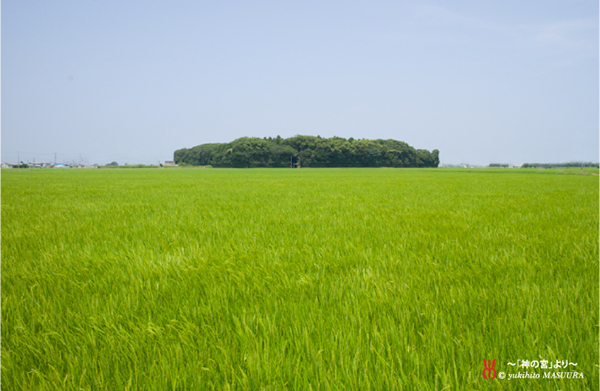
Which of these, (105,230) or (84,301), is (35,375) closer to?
(84,301)

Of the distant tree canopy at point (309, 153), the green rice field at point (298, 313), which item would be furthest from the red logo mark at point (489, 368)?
the distant tree canopy at point (309, 153)

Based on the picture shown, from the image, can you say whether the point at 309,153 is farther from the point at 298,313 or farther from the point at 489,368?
the point at 489,368

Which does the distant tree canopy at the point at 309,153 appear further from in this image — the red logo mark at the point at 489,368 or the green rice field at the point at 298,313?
the red logo mark at the point at 489,368

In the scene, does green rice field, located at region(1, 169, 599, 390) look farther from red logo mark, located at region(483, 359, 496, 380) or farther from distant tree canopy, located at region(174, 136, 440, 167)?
distant tree canopy, located at region(174, 136, 440, 167)

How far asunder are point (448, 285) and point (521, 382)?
3.50 feet

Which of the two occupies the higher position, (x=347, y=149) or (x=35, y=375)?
(x=347, y=149)

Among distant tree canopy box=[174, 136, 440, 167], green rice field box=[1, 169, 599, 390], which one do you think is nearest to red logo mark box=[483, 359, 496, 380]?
green rice field box=[1, 169, 599, 390]

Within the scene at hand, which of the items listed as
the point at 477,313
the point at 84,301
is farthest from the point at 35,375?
the point at 477,313

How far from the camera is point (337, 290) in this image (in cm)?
219

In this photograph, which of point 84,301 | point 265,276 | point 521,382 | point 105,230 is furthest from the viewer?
point 105,230

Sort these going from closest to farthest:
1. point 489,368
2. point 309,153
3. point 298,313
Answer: point 489,368
point 298,313
point 309,153

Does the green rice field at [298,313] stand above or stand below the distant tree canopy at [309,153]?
below

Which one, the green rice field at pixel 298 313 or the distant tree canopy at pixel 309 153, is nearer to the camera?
the green rice field at pixel 298 313

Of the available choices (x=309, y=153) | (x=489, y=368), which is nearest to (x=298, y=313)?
(x=489, y=368)
